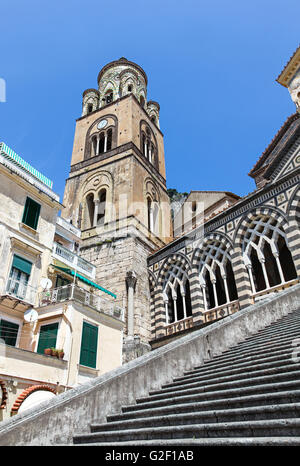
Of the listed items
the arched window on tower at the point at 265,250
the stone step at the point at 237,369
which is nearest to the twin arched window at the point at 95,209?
the arched window on tower at the point at 265,250

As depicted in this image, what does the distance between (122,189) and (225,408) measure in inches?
796

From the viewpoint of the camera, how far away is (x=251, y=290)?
1541cm

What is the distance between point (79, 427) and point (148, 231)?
18693mm

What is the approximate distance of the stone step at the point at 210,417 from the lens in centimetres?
342

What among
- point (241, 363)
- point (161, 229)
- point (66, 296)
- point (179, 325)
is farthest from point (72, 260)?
point (241, 363)

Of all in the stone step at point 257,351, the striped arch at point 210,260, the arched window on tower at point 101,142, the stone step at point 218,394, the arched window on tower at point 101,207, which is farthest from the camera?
the arched window on tower at point 101,142

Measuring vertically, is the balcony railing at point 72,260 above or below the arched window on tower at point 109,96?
below

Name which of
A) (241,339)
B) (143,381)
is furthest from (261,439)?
(241,339)

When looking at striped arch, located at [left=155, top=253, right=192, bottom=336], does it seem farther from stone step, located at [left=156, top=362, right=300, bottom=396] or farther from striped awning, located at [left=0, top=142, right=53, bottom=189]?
stone step, located at [left=156, top=362, right=300, bottom=396]

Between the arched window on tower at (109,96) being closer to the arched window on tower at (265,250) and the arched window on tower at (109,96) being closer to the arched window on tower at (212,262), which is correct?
the arched window on tower at (212,262)

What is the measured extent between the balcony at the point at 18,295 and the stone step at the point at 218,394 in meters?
8.76

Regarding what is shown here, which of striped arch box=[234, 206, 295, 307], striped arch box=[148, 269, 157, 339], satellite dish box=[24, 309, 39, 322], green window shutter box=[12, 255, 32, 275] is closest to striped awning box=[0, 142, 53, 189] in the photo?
green window shutter box=[12, 255, 32, 275]

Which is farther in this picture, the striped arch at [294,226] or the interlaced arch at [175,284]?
the interlaced arch at [175,284]

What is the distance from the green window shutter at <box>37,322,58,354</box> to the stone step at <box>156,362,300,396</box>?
8044 mm
